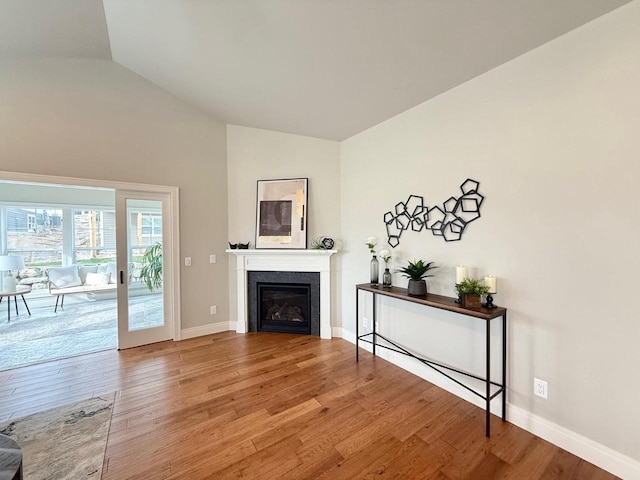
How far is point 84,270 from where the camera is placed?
5.97 metres

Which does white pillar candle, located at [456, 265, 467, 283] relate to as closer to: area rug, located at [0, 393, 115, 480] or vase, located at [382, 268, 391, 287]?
vase, located at [382, 268, 391, 287]

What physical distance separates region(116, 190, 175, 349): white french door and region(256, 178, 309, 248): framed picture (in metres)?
1.21

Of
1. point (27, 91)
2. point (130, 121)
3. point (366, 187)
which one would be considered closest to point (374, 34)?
point (366, 187)

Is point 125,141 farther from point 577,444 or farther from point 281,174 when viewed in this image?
point 577,444

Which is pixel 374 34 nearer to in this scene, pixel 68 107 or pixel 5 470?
pixel 5 470

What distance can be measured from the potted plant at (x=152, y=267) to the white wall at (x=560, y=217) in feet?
11.3

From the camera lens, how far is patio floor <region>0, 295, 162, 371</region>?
318 cm

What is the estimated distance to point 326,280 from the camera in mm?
3691

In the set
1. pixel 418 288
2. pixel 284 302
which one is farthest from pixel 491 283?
pixel 284 302

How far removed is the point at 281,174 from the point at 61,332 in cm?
404

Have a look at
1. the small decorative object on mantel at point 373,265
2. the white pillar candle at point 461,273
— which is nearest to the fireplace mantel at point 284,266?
the small decorative object on mantel at point 373,265

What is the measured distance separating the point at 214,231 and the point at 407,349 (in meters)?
2.99

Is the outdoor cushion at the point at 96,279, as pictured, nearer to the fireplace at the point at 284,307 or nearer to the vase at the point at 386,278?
the fireplace at the point at 284,307

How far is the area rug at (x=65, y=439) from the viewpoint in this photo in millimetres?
1579
